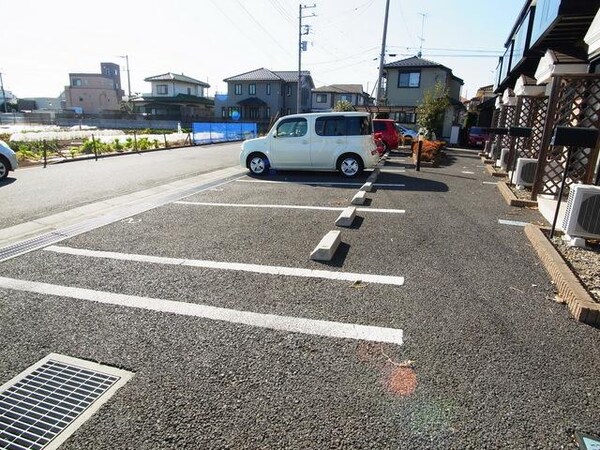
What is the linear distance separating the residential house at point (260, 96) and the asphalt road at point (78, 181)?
34072mm

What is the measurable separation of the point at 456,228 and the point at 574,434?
4.23m

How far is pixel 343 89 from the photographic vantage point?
5147 cm

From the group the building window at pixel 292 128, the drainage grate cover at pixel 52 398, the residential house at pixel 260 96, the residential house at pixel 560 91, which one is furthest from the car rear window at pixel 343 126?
the residential house at pixel 260 96

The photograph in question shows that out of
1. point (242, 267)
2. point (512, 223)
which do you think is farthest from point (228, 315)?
point (512, 223)

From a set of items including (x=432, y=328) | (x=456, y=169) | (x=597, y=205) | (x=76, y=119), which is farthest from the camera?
(x=76, y=119)

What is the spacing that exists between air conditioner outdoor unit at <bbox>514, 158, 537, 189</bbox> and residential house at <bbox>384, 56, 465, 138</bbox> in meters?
22.4

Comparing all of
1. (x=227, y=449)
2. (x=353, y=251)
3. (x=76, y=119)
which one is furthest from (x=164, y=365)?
(x=76, y=119)

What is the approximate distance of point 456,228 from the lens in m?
6.03

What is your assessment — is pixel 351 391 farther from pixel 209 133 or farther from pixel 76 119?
pixel 76 119

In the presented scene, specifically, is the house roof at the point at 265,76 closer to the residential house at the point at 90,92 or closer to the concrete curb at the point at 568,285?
the residential house at the point at 90,92

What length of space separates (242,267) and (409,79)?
102ft

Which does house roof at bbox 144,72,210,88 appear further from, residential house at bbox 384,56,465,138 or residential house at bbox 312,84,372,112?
residential house at bbox 384,56,465,138

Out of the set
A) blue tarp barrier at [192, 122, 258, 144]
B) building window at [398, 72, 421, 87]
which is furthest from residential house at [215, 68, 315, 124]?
building window at [398, 72, 421, 87]

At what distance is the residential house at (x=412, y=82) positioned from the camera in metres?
30.5
